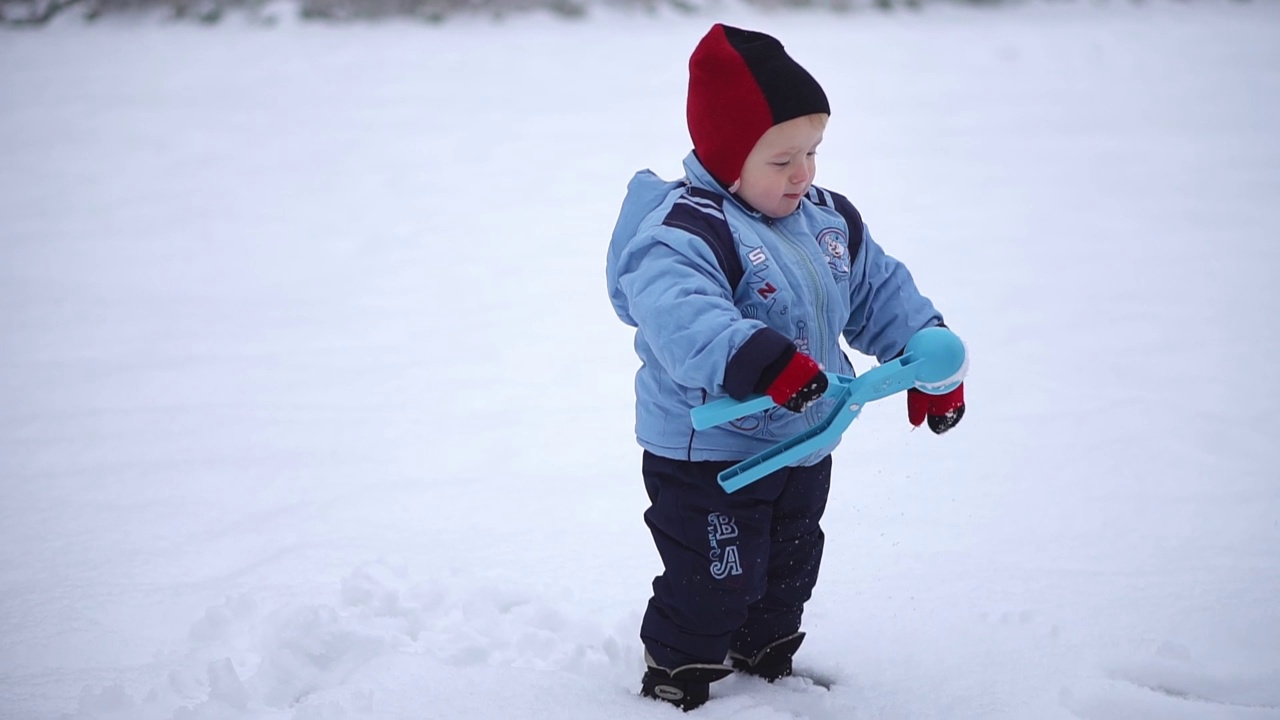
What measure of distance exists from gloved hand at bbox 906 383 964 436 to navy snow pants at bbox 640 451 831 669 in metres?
0.22

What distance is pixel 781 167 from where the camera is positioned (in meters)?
1.79

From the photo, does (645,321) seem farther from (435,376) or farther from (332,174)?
(332,174)

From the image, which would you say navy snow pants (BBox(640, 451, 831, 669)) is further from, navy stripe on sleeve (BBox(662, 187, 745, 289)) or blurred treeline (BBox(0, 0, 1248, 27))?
blurred treeline (BBox(0, 0, 1248, 27))

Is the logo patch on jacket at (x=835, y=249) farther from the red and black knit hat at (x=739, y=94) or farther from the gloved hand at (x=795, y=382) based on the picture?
the gloved hand at (x=795, y=382)

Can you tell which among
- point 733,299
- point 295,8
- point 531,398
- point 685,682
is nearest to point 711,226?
point 733,299

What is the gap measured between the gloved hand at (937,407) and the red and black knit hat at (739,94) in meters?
0.49

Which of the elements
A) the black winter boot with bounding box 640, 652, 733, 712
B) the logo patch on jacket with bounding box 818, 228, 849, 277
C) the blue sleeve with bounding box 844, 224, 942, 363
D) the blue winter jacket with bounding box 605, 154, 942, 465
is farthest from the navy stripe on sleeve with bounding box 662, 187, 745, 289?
the black winter boot with bounding box 640, 652, 733, 712

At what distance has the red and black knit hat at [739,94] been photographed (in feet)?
5.74

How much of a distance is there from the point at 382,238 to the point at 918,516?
Answer: 10.2 ft

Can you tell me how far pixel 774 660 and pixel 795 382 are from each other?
2.45 ft

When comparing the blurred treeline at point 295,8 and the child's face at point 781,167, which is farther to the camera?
the blurred treeline at point 295,8

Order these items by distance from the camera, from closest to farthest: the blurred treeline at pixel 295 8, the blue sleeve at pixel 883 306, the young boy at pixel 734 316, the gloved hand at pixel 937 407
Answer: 1. the young boy at pixel 734 316
2. the gloved hand at pixel 937 407
3. the blue sleeve at pixel 883 306
4. the blurred treeline at pixel 295 8

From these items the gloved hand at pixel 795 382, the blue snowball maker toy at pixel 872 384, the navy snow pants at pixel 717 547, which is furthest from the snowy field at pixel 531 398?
the gloved hand at pixel 795 382

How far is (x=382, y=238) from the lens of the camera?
16.6 feet
